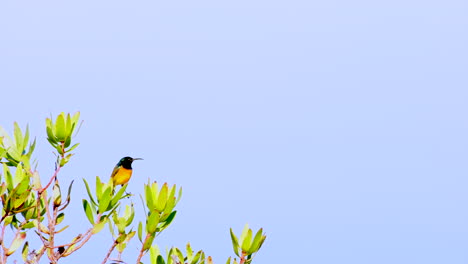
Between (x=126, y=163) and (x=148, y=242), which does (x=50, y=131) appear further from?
(x=126, y=163)

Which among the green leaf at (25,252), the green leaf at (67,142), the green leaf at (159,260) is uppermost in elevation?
the green leaf at (67,142)

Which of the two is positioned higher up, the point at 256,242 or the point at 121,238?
the point at 256,242

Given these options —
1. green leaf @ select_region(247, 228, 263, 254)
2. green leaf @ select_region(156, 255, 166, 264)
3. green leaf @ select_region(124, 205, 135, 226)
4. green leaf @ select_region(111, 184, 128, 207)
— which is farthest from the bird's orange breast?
green leaf @ select_region(247, 228, 263, 254)

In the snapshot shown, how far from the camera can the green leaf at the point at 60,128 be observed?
3818mm

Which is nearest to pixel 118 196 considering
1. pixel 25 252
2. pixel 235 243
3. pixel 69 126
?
pixel 69 126

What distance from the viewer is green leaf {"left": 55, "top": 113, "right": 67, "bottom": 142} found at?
382 centimetres

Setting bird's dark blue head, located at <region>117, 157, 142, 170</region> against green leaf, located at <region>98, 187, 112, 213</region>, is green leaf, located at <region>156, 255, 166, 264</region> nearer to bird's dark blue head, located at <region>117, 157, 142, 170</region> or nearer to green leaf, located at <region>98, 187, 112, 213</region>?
green leaf, located at <region>98, 187, 112, 213</region>

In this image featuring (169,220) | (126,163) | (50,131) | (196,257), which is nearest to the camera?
(169,220)

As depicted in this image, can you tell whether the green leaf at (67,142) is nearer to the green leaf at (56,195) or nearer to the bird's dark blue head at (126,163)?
the green leaf at (56,195)

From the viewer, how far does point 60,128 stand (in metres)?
3.83

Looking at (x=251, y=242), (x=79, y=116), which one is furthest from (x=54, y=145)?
(x=251, y=242)

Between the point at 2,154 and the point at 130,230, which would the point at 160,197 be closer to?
the point at 130,230

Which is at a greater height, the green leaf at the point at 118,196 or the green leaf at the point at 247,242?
the green leaf at the point at 247,242

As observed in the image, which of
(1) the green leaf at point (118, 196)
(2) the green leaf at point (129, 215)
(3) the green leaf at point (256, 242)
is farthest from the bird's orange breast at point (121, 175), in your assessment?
(3) the green leaf at point (256, 242)
